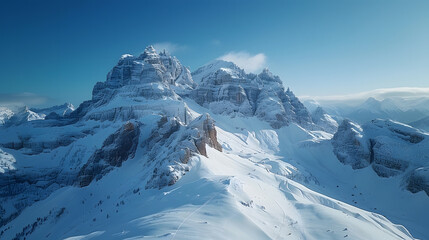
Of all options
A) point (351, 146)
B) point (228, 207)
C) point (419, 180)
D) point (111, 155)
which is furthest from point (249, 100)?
point (228, 207)

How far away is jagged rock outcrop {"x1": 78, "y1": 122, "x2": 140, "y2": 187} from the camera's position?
6675 centimetres

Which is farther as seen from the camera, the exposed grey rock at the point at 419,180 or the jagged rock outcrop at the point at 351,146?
the jagged rock outcrop at the point at 351,146

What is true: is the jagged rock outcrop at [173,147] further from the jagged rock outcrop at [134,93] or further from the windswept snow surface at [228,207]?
the jagged rock outcrop at [134,93]

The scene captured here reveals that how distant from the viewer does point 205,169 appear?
40.9 m

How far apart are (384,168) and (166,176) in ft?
238

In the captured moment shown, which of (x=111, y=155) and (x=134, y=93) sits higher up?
(x=134, y=93)

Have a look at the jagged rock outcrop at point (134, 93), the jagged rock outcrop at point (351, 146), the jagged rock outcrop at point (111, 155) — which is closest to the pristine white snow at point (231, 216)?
the jagged rock outcrop at point (111, 155)

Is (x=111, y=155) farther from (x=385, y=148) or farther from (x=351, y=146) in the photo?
(x=385, y=148)

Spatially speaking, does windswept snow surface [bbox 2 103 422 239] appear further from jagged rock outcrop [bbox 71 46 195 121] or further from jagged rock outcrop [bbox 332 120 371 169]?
jagged rock outcrop [bbox 71 46 195 121]

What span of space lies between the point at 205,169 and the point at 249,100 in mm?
114142

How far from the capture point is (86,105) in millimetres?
149375

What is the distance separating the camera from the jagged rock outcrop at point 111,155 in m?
66.8

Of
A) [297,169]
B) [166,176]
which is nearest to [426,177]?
[297,169]

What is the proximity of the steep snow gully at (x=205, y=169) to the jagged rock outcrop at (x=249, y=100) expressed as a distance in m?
0.71
